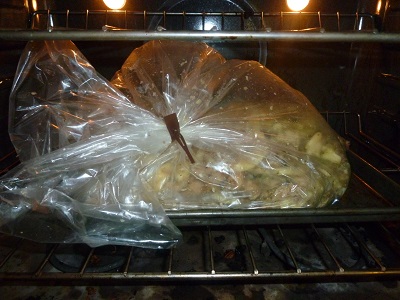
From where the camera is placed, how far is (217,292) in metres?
0.99

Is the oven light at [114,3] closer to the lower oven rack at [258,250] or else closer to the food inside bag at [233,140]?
the food inside bag at [233,140]

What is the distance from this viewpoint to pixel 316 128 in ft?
2.76

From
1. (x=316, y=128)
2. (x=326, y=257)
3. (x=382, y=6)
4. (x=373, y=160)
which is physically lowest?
(x=326, y=257)

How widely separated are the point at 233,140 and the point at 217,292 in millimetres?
556

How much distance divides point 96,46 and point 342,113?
1349mm

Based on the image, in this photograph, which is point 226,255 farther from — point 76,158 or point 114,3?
point 114,3

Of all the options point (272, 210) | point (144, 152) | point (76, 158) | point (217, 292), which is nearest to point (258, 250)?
point (217, 292)

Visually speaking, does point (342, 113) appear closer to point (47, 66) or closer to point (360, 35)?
point (360, 35)

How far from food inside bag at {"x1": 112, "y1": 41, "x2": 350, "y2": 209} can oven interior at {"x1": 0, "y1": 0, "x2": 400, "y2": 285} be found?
0.21 feet

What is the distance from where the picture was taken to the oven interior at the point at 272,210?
70 centimetres

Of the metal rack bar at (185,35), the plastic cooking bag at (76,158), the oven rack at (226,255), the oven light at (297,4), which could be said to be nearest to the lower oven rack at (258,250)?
the oven rack at (226,255)

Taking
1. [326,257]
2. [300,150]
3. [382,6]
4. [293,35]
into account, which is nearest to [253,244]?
[326,257]

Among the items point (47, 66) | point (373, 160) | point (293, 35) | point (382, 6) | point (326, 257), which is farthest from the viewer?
point (373, 160)

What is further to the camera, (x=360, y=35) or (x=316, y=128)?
(x=316, y=128)
